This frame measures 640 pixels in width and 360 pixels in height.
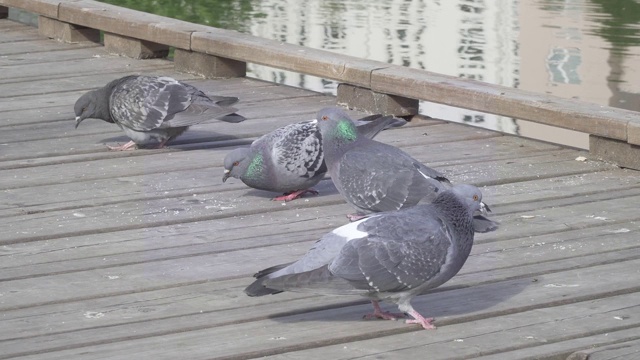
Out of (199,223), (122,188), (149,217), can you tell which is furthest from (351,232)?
(122,188)

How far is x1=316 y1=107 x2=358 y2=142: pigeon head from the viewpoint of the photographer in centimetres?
446

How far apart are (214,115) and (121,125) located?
47cm

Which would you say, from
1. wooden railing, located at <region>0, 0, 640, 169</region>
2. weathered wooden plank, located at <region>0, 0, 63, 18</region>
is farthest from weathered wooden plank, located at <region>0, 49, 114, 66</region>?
weathered wooden plank, located at <region>0, 0, 63, 18</region>

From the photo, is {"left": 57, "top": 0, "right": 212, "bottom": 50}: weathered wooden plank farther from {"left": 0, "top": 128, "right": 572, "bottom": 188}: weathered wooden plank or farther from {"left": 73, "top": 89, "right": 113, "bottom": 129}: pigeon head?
{"left": 0, "top": 128, "right": 572, "bottom": 188}: weathered wooden plank

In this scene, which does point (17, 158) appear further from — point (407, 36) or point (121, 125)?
point (407, 36)

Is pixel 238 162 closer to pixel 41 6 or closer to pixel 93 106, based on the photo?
pixel 93 106

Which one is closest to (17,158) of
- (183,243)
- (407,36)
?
(183,243)

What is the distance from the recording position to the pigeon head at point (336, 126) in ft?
14.6

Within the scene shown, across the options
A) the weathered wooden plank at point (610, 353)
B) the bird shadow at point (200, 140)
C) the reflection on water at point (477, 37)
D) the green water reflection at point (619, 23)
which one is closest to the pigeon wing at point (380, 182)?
the weathered wooden plank at point (610, 353)

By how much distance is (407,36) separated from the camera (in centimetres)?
1273

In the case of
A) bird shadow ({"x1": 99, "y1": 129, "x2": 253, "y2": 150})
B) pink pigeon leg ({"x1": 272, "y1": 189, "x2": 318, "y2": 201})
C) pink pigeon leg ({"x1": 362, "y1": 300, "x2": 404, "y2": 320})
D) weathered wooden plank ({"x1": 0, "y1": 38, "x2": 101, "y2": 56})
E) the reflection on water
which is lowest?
the reflection on water

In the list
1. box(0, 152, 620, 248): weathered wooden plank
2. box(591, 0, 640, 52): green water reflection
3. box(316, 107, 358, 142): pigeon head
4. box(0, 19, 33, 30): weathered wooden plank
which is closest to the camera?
box(316, 107, 358, 142): pigeon head

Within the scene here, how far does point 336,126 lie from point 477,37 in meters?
8.47

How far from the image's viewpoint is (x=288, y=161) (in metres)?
4.91
